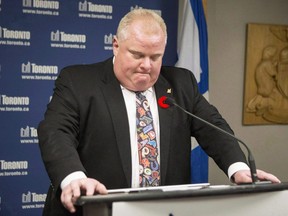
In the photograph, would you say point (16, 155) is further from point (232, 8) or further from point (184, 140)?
point (232, 8)

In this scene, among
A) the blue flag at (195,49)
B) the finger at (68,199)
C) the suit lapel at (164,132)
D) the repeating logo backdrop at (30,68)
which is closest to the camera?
the finger at (68,199)

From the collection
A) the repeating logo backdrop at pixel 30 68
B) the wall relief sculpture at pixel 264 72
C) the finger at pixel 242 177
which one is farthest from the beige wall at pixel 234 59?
the finger at pixel 242 177

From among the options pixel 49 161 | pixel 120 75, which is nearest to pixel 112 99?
pixel 120 75

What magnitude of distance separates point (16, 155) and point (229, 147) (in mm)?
2169

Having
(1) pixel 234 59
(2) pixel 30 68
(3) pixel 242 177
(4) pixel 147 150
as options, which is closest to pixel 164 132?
(4) pixel 147 150

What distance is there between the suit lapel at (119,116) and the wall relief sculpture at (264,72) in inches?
107

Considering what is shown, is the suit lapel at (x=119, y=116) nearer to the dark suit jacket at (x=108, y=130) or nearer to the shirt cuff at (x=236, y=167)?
the dark suit jacket at (x=108, y=130)

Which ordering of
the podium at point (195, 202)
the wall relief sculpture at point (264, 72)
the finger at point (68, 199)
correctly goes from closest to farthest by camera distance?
the podium at point (195, 202), the finger at point (68, 199), the wall relief sculpture at point (264, 72)

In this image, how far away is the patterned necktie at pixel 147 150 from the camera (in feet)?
5.09

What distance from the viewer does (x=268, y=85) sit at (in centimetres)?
418

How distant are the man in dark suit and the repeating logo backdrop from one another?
1708mm

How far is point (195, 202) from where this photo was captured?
100 centimetres

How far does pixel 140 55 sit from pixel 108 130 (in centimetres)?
31

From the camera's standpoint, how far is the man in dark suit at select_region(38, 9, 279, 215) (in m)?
1.52
